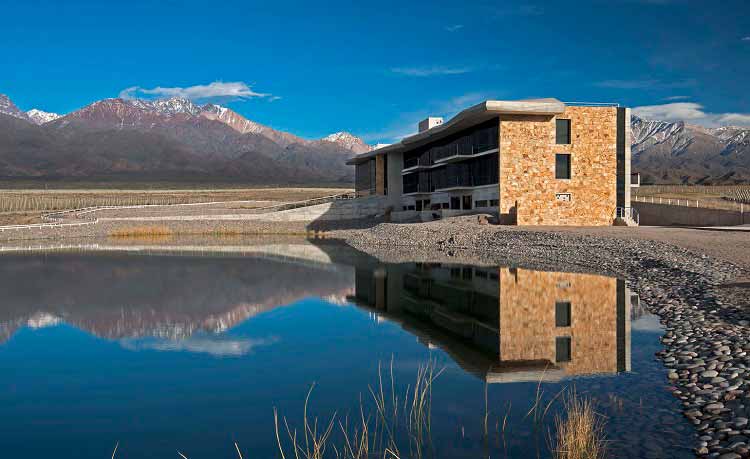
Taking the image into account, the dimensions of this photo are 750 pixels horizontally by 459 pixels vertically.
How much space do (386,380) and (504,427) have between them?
2.74 m

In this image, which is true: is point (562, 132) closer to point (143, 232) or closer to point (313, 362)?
point (313, 362)

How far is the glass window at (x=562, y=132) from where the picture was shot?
41.8m

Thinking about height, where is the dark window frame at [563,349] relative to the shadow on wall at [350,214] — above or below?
below

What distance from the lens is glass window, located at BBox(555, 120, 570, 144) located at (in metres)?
41.8

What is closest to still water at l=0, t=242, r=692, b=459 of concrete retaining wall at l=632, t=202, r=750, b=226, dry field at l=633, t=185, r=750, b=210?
concrete retaining wall at l=632, t=202, r=750, b=226

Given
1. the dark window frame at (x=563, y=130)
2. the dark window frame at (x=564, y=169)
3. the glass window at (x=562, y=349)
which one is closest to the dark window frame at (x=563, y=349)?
the glass window at (x=562, y=349)

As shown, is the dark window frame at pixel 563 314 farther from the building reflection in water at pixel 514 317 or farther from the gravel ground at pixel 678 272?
the gravel ground at pixel 678 272

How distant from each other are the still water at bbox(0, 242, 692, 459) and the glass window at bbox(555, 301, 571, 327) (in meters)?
0.07

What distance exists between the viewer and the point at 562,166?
42.0 meters

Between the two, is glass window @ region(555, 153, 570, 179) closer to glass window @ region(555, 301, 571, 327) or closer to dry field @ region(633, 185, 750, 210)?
dry field @ region(633, 185, 750, 210)

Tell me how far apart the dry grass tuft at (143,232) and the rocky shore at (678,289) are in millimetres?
25490

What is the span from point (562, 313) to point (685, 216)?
121 feet

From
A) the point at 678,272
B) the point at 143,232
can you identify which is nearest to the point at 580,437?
the point at 678,272

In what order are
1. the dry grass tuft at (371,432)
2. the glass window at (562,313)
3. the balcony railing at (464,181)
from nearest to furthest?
the dry grass tuft at (371,432) < the glass window at (562,313) < the balcony railing at (464,181)
